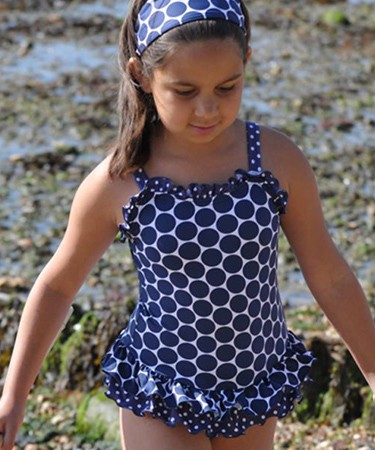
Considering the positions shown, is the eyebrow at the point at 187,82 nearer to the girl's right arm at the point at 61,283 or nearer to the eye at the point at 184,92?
the eye at the point at 184,92

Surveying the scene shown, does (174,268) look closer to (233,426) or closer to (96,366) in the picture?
(233,426)

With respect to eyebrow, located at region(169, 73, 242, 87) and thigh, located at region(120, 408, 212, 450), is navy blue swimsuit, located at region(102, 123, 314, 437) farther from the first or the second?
eyebrow, located at region(169, 73, 242, 87)

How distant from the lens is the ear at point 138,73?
3020mm

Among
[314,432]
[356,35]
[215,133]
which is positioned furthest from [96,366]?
[356,35]

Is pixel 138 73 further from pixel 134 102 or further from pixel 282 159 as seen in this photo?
pixel 282 159

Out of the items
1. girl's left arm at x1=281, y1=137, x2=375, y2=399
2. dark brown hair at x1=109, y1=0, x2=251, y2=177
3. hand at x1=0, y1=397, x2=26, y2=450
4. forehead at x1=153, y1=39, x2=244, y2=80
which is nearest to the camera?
forehead at x1=153, y1=39, x2=244, y2=80

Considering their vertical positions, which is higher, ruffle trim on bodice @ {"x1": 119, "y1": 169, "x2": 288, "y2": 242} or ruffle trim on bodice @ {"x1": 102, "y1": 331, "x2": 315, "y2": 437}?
ruffle trim on bodice @ {"x1": 119, "y1": 169, "x2": 288, "y2": 242}

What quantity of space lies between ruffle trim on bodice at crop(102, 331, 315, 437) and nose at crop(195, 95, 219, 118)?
69 cm

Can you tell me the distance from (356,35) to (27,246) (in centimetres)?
727

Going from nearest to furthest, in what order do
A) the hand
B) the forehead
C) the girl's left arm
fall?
the forehead
the hand
the girl's left arm

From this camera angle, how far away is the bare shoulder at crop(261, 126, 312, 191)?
3.05m

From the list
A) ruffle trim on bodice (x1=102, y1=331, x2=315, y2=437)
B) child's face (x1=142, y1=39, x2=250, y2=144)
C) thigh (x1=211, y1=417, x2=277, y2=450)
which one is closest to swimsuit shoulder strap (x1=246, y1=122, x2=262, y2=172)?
child's face (x1=142, y1=39, x2=250, y2=144)

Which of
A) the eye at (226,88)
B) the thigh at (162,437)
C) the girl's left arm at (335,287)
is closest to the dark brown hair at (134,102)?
the eye at (226,88)

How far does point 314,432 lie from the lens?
470 centimetres
